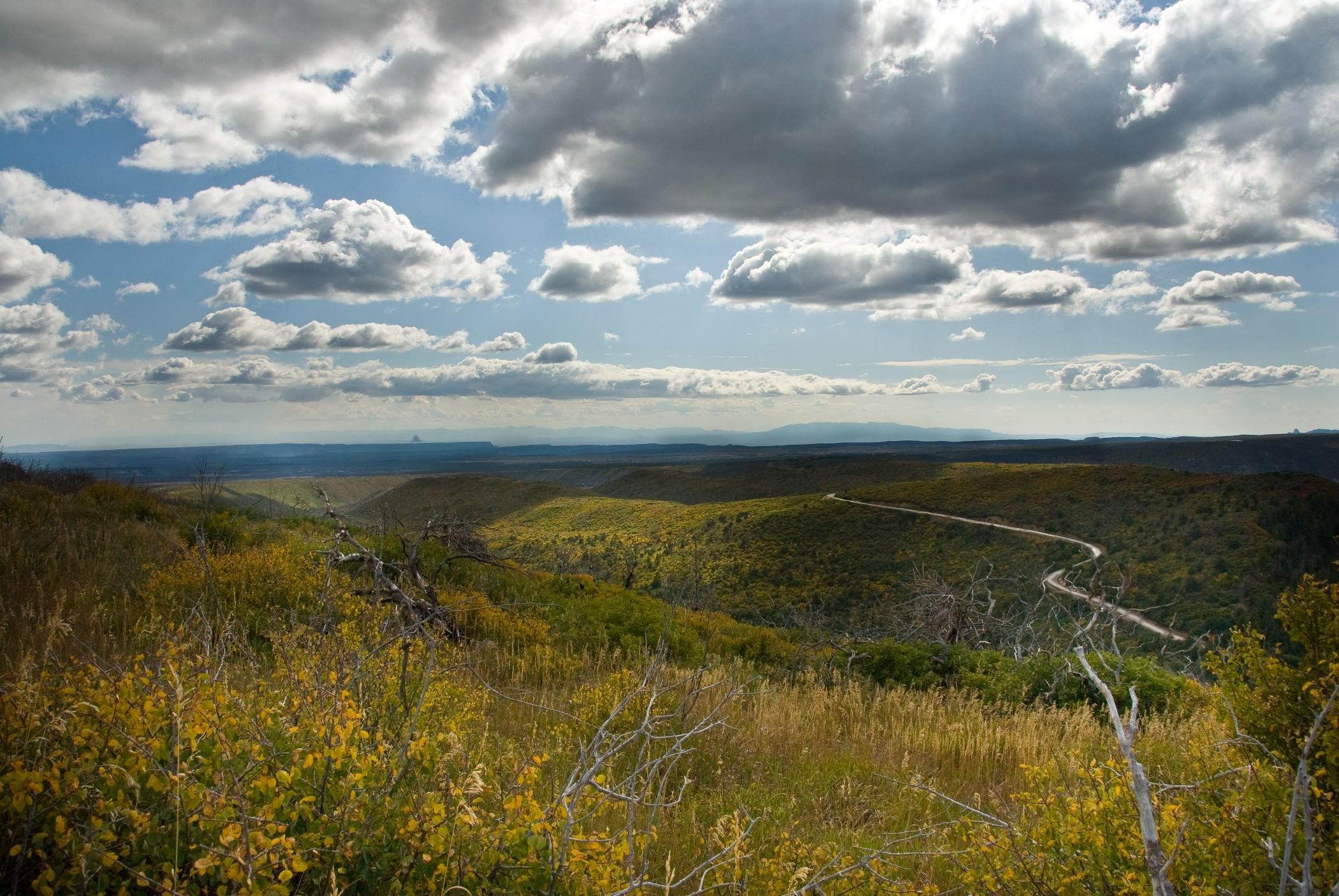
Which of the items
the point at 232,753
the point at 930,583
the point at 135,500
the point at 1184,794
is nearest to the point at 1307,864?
the point at 1184,794

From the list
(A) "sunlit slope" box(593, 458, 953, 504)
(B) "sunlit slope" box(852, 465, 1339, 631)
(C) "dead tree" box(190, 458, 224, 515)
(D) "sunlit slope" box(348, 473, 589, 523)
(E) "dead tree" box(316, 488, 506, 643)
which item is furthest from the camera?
(A) "sunlit slope" box(593, 458, 953, 504)

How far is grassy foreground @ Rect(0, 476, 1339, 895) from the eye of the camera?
233 cm

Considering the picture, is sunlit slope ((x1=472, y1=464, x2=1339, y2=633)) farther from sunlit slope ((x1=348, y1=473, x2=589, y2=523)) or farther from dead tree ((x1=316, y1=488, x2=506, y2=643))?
sunlit slope ((x1=348, y1=473, x2=589, y2=523))

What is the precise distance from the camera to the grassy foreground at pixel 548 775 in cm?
233

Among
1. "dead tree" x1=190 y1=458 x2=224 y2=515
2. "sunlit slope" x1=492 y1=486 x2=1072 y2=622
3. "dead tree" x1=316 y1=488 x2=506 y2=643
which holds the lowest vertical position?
"sunlit slope" x1=492 y1=486 x2=1072 y2=622

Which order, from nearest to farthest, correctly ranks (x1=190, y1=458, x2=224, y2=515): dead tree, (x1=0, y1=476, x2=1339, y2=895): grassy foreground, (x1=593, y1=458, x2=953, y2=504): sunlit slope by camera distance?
(x1=0, y1=476, x2=1339, y2=895): grassy foreground → (x1=190, y1=458, x2=224, y2=515): dead tree → (x1=593, y1=458, x2=953, y2=504): sunlit slope

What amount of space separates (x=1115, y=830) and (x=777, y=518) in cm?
7938

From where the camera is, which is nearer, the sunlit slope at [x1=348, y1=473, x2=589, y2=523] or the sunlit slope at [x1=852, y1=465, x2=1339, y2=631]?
the sunlit slope at [x1=852, y1=465, x2=1339, y2=631]

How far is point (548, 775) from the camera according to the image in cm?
533

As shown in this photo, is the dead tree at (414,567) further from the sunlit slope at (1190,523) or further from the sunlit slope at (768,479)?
the sunlit slope at (768,479)

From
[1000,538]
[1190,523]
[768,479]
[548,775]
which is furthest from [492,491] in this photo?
[548,775]

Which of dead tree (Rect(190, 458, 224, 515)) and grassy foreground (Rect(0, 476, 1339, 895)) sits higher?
dead tree (Rect(190, 458, 224, 515))

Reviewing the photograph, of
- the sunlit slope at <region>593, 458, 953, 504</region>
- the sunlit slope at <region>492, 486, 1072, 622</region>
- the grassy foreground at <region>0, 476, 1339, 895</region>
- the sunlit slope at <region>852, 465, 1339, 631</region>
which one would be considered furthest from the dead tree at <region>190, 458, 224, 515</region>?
the sunlit slope at <region>593, 458, 953, 504</region>

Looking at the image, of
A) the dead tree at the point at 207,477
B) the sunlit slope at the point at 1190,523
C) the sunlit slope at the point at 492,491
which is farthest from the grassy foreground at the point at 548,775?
the sunlit slope at the point at 492,491
